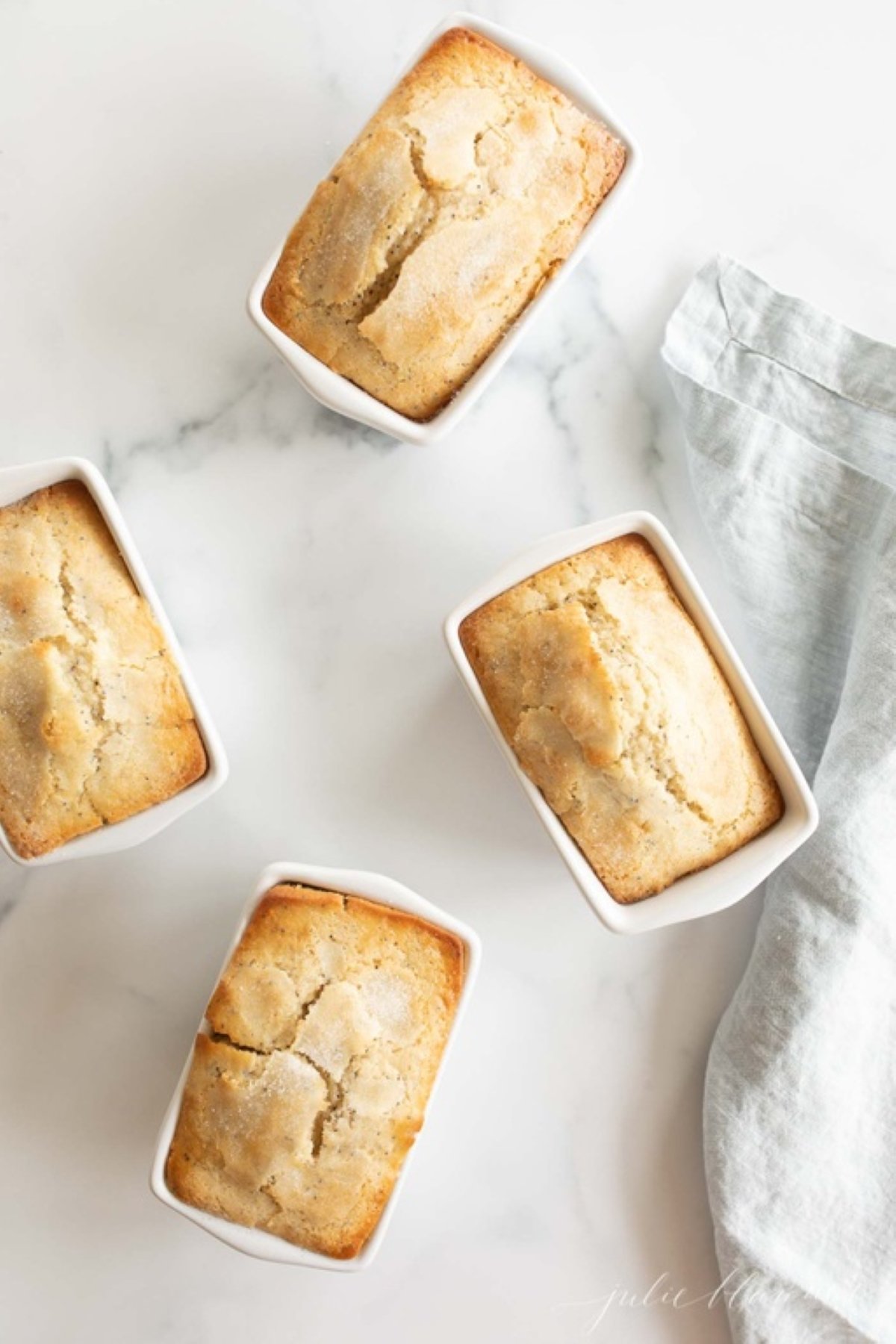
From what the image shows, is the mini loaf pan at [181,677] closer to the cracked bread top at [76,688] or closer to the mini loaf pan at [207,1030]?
the cracked bread top at [76,688]

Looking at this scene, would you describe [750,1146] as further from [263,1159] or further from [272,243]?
[272,243]

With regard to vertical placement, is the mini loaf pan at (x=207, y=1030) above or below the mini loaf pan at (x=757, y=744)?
below

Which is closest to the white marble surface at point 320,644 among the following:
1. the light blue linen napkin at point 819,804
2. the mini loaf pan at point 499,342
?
the light blue linen napkin at point 819,804

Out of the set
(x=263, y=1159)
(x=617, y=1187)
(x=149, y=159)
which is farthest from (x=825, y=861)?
(x=149, y=159)

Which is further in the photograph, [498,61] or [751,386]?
[751,386]

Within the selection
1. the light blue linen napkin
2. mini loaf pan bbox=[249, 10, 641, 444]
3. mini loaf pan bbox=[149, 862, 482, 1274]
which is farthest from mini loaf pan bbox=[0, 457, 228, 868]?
the light blue linen napkin

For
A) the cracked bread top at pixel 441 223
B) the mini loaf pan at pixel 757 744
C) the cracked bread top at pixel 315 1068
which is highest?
the cracked bread top at pixel 441 223
